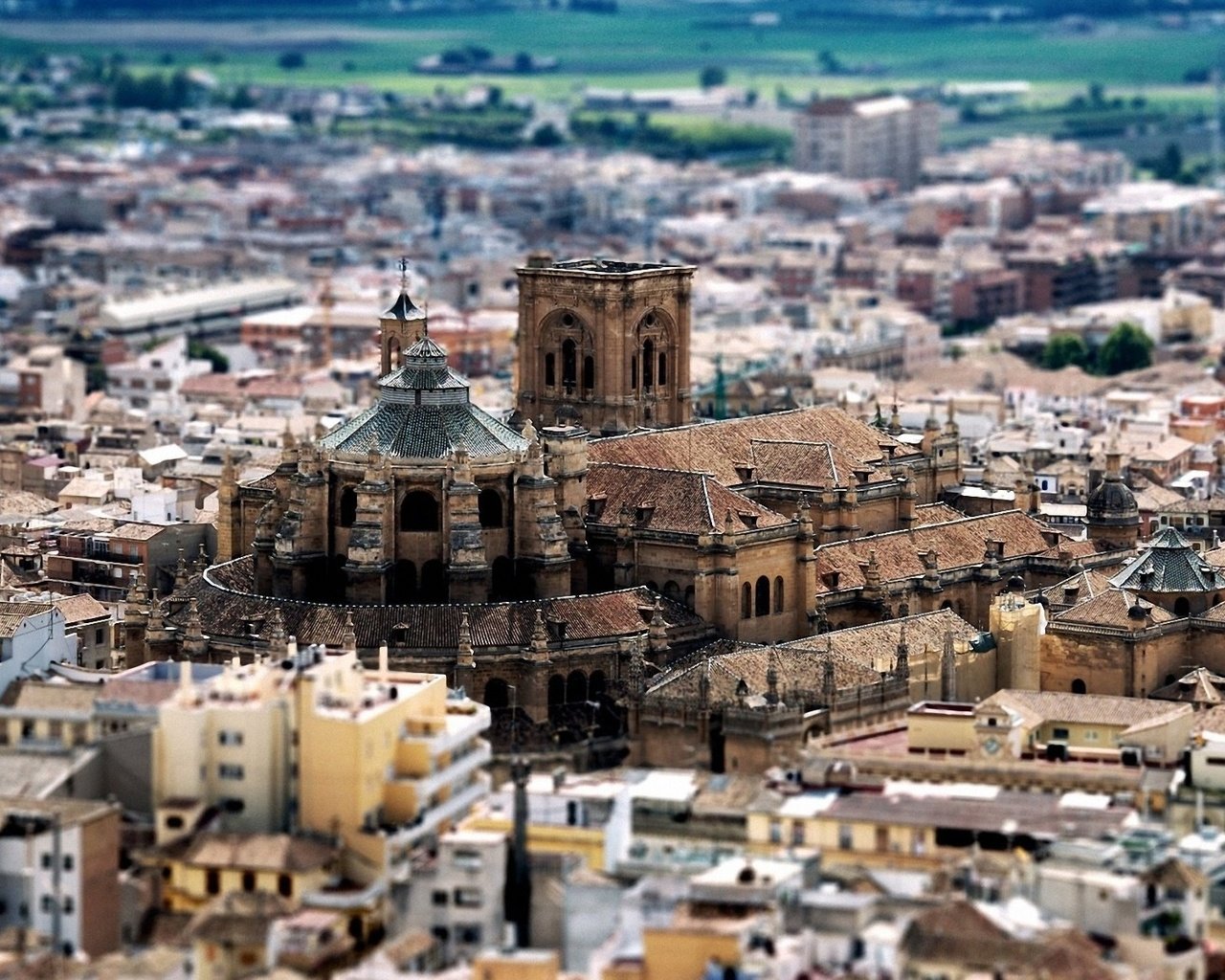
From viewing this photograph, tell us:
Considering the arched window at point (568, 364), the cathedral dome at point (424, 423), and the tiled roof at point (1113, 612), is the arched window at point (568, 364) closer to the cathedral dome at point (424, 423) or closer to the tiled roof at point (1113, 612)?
the cathedral dome at point (424, 423)

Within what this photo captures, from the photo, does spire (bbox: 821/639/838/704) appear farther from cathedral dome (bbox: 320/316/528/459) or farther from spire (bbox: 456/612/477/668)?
cathedral dome (bbox: 320/316/528/459)

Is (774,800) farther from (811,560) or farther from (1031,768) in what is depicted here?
(811,560)

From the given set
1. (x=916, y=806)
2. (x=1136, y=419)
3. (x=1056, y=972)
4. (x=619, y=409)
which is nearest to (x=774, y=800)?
(x=916, y=806)

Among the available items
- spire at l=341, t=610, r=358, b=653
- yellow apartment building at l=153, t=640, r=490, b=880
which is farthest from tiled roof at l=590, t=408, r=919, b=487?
yellow apartment building at l=153, t=640, r=490, b=880

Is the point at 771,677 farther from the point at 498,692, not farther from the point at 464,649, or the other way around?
the point at 464,649

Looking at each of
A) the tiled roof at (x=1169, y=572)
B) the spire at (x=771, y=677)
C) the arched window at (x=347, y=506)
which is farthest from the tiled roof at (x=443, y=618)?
the tiled roof at (x=1169, y=572)
